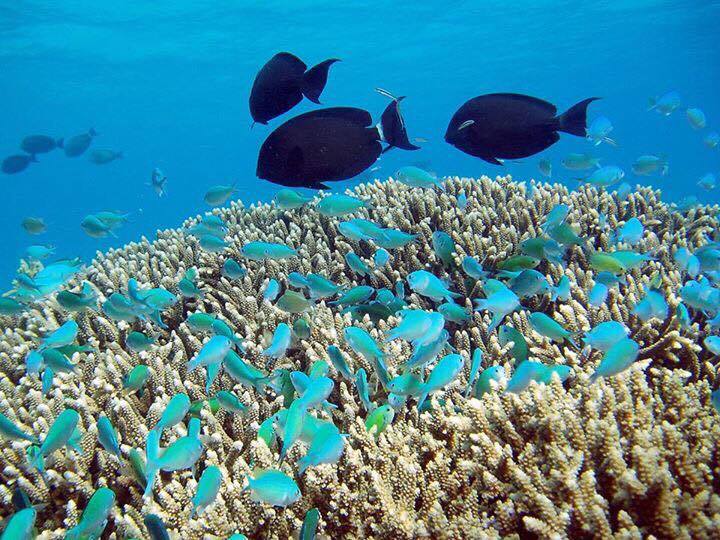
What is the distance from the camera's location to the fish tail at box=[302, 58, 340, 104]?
128 inches

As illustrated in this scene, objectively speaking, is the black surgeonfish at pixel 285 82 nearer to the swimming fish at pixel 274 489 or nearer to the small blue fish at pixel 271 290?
the small blue fish at pixel 271 290

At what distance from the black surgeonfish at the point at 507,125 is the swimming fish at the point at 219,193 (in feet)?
10.2

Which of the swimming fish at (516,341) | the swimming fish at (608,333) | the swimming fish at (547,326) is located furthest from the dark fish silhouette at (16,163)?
the swimming fish at (608,333)

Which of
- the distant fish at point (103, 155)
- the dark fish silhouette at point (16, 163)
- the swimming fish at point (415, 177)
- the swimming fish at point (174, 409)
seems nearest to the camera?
the swimming fish at point (174, 409)

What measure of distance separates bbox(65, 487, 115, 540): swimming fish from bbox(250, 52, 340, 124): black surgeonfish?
2.68 metres

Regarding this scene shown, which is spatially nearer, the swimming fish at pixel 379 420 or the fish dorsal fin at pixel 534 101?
the swimming fish at pixel 379 420

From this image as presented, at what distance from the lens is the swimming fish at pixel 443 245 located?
412 cm

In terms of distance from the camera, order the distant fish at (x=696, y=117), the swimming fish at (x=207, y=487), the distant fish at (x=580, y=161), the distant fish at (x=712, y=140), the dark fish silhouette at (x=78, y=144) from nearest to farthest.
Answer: the swimming fish at (x=207, y=487) < the distant fish at (x=580, y=161) < the distant fish at (x=696, y=117) < the distant fish at (x=712, y=140) < the dark fish silhouette at (x=78, y=144)

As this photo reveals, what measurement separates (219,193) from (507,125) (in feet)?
11.9

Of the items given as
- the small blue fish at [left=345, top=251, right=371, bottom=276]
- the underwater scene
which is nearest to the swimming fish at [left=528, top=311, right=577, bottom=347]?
the underwater scene

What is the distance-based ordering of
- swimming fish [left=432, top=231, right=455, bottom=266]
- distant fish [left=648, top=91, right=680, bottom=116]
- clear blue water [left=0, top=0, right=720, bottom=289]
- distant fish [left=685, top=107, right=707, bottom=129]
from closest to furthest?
1. swimming fish [left=432, top=231, right=455, bottom=266]
2. distant fish [left=685, top=107, right=707, bottom=129]
3. distant fish [left=648, top=91, right=680, bottom=116]
4. clear blue water [left=0, top=0, right=720, bottom=289]

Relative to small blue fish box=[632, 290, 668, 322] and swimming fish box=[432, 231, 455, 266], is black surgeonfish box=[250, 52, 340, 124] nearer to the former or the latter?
swimming fish box=[432, 231, 455, 266]

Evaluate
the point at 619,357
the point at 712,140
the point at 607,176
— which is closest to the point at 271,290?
the point at 619,357

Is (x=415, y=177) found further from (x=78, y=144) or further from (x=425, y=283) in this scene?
(x=78, y=144)
